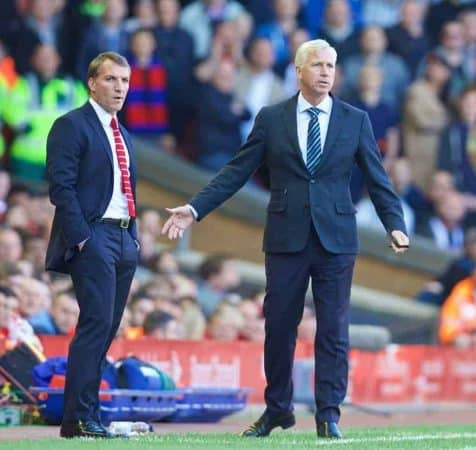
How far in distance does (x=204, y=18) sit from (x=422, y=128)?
2934 millimetres

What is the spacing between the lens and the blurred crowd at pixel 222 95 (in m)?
17.3

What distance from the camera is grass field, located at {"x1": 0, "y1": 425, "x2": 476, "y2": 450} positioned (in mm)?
10242

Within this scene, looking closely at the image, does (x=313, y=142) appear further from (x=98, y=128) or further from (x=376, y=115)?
(x=376, y=115)

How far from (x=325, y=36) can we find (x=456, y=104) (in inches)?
72.9

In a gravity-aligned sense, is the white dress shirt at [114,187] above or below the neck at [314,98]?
below

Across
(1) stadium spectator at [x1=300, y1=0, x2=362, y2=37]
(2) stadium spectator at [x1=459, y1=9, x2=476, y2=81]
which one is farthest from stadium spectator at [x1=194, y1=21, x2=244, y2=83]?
(2) stadium spectator at [x1=459, y1=9, x2=476, y2=81]

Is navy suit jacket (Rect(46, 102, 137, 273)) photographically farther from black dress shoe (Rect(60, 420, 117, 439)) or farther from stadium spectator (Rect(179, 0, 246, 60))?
stadium spectator (Rect(179, 0, 246, 60))

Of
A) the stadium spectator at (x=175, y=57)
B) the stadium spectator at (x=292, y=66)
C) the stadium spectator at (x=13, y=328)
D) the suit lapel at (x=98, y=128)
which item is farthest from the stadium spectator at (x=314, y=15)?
the suit lapel at (x=98, y=128)

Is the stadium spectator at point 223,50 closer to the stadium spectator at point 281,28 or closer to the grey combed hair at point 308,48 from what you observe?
the stadium spectator at point 281,28

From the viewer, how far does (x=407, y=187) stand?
21.0 m

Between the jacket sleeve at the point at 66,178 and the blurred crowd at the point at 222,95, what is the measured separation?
4.64 metres

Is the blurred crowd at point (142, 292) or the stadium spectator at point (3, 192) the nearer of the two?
the blurred crowd at point (142, 292)

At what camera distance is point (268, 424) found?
1145 cm

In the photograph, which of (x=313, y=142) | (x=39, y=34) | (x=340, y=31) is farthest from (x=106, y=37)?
(x=313, y=142)
